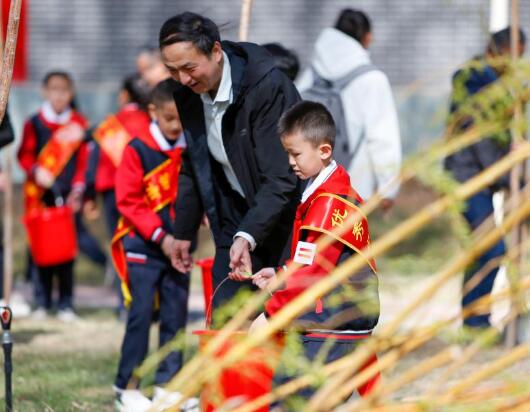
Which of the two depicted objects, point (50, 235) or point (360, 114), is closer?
point (360, 114)

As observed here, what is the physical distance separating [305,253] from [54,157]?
18.6ft

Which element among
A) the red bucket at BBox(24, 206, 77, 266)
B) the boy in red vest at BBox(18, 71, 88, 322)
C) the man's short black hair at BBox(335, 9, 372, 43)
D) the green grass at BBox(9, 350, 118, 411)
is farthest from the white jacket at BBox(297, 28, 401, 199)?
the boy in red vest at BBox(18, 71, 88, 322)

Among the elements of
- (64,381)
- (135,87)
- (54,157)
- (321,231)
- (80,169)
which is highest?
(321,231)

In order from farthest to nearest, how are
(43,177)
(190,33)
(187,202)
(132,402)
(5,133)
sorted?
(43,177), (132,402), (5,133), (187,202), (190,33)

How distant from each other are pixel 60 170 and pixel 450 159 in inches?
131

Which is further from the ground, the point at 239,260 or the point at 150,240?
the point at 239,260

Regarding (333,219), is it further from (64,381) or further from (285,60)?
(64,381)

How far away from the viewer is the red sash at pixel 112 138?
8.95 m

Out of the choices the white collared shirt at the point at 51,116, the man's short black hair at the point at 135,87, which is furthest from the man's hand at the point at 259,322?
the white collared shirt at the point at 51,116

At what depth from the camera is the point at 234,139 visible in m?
4.82

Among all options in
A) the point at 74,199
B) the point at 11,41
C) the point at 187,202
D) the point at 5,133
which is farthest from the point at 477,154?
the point at 11,41

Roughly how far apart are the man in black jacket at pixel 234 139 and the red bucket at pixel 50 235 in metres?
4.27

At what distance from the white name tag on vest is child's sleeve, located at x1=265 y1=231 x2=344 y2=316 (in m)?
0.02

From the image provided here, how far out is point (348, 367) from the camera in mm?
2506
